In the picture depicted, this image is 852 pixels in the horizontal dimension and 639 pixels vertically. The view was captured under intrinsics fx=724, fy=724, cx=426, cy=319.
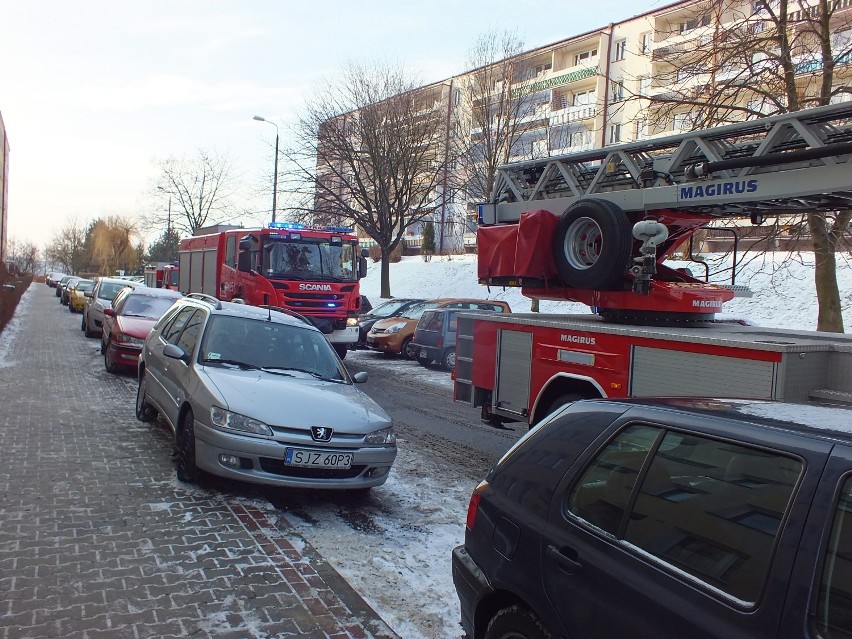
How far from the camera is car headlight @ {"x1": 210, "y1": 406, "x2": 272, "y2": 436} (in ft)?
18.5

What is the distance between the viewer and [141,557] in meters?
4.54

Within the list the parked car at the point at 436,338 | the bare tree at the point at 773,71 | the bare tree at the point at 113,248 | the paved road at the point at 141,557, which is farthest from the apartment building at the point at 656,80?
the bare tree at the point at 113,248

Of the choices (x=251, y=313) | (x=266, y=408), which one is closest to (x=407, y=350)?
(x=251, y=313)

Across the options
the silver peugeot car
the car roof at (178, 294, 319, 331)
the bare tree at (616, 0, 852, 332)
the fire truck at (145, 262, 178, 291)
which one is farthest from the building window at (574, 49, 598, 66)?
the silver peugeot car

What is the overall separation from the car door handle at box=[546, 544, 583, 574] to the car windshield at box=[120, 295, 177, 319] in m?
12.1

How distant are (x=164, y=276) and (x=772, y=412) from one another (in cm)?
3086

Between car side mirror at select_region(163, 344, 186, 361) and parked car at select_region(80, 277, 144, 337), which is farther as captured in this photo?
parked car at select_region(80, 277, 144, 337)

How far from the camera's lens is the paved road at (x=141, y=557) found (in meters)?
3.76

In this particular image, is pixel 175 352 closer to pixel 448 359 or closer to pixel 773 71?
pixel 448 359

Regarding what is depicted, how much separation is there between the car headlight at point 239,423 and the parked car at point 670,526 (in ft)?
9.40

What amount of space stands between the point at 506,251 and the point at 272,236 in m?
9.03

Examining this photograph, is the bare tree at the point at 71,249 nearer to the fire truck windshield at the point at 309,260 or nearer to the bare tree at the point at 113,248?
the bare tree at the point at 113,248

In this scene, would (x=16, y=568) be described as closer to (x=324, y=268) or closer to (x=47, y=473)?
(x=47, y=473)

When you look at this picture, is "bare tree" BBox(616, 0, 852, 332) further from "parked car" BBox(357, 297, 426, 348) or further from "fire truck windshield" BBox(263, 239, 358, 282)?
"parked car" BBox(357, 297, 426, 348)
